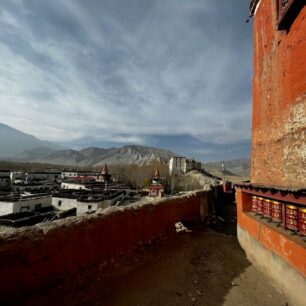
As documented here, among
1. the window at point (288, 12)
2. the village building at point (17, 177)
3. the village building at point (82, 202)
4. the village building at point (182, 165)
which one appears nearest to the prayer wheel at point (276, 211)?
the window at point (288, 12)

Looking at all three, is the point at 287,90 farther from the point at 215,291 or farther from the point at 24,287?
the point at 24,287

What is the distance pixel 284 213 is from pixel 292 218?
1.07 ft

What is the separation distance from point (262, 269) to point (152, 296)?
3.80 metres

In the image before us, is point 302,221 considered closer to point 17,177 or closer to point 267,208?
point 267,208

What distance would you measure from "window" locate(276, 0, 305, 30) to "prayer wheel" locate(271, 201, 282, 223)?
18.4ft

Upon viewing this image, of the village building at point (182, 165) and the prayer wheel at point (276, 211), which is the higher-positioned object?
the village building at point (182, 165)

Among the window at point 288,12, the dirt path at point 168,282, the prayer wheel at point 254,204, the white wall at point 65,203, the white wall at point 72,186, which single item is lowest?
the white wall at point 65,203

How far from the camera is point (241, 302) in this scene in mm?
5223

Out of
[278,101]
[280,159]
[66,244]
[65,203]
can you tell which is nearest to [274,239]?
[280,159]

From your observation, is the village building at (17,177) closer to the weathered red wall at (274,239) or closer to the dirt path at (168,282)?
the dirt path at (168,282)

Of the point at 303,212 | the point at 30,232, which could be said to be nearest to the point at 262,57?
the point at 303,212

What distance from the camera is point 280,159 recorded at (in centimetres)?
770

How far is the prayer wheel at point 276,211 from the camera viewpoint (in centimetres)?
650

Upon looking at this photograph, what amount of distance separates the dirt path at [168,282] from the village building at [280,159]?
605 millimetres
